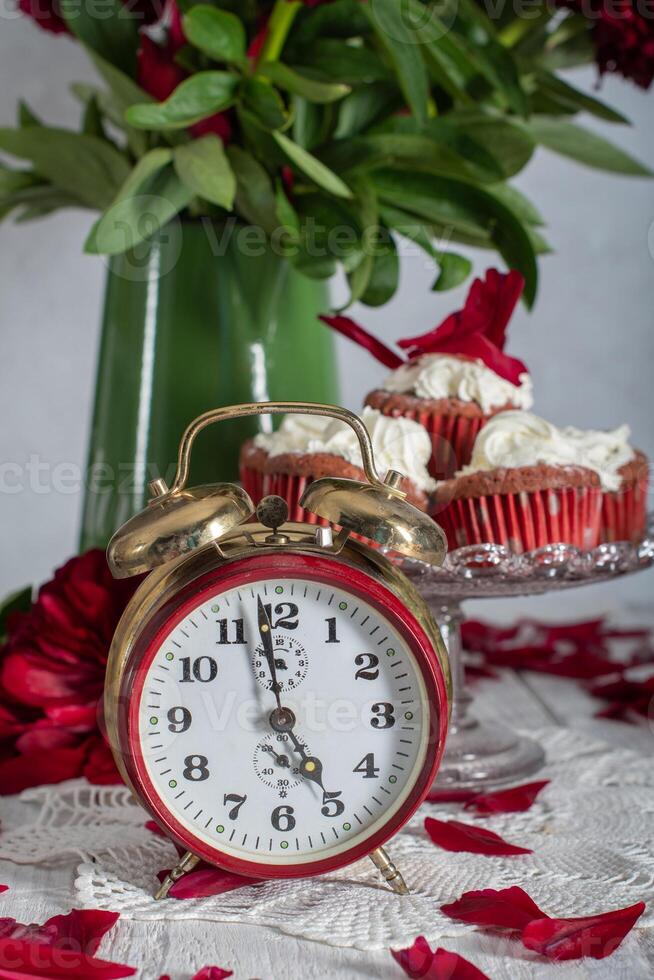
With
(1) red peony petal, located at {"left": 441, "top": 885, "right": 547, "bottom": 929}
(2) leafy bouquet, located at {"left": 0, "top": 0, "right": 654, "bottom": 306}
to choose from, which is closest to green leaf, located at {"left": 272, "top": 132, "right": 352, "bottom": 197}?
(2) leafy bouquet, located at {"left": 0, "top": 0, "right": 654, "bottom": 306}

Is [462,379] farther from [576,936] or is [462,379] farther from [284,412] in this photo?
[576,936]

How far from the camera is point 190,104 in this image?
1.05m

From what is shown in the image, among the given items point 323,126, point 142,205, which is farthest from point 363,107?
point 142,205

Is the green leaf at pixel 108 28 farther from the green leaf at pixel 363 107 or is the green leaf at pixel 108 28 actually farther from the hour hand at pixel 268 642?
the hour hand at pixel 268 642

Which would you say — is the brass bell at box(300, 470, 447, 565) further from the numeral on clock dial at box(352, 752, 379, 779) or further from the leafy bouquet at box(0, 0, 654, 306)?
the leafy bouquet at box(0, 0, 654, 306)

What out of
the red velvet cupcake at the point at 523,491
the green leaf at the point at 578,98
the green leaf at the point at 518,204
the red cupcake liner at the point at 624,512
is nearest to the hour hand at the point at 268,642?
the red velvet cupcake at the point at 523,491

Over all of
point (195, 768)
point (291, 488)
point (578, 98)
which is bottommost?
point (195, 768)

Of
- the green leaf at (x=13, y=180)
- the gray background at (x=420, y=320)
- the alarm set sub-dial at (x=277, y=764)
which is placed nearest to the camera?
the alarm set sub-dial at (x=277, y=764)

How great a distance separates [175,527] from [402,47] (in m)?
0.59

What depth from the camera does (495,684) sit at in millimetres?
1316

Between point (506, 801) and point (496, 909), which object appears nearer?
point (496, 909)

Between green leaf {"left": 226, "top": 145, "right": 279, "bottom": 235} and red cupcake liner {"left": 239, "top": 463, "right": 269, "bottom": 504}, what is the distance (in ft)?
0.84

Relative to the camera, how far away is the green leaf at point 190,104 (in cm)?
101

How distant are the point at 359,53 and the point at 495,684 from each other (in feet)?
2.32
